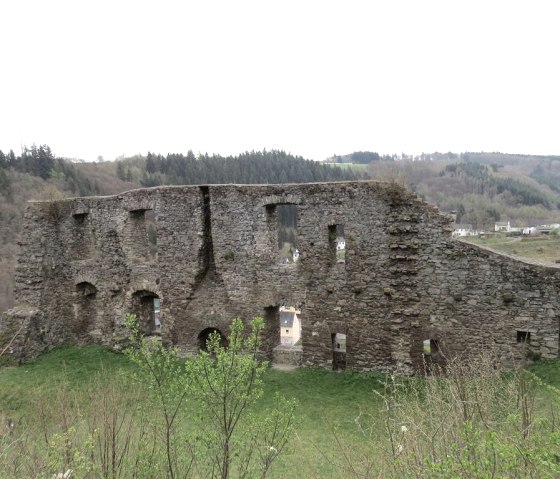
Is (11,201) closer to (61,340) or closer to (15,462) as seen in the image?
(61,340)

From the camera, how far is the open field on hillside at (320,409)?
6848 millimetres

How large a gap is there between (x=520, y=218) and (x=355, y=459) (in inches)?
4018

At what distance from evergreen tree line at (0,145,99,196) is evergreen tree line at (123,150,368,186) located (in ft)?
44.9

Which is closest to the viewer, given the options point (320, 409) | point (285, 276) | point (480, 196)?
point (320, 409)

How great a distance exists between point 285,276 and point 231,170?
3102 inches

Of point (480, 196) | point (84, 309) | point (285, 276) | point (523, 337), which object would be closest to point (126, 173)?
point (480, 196)

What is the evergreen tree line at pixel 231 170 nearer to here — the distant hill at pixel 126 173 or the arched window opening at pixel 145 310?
the distant hill at pixel 126 173

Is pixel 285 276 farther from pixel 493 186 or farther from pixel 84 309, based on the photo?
pixel 493 186

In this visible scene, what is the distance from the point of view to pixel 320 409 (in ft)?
42.1

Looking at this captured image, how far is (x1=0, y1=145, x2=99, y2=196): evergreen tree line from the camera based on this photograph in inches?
2975

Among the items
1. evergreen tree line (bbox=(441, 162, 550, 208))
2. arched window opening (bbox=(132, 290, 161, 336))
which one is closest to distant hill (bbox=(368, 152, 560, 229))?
evergreen tree line (bbox=(441, 162, 550, 208))

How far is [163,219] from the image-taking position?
16.7 m

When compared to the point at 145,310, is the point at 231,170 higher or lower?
higher

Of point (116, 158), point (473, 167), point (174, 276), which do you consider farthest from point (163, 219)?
point (473, 167)
